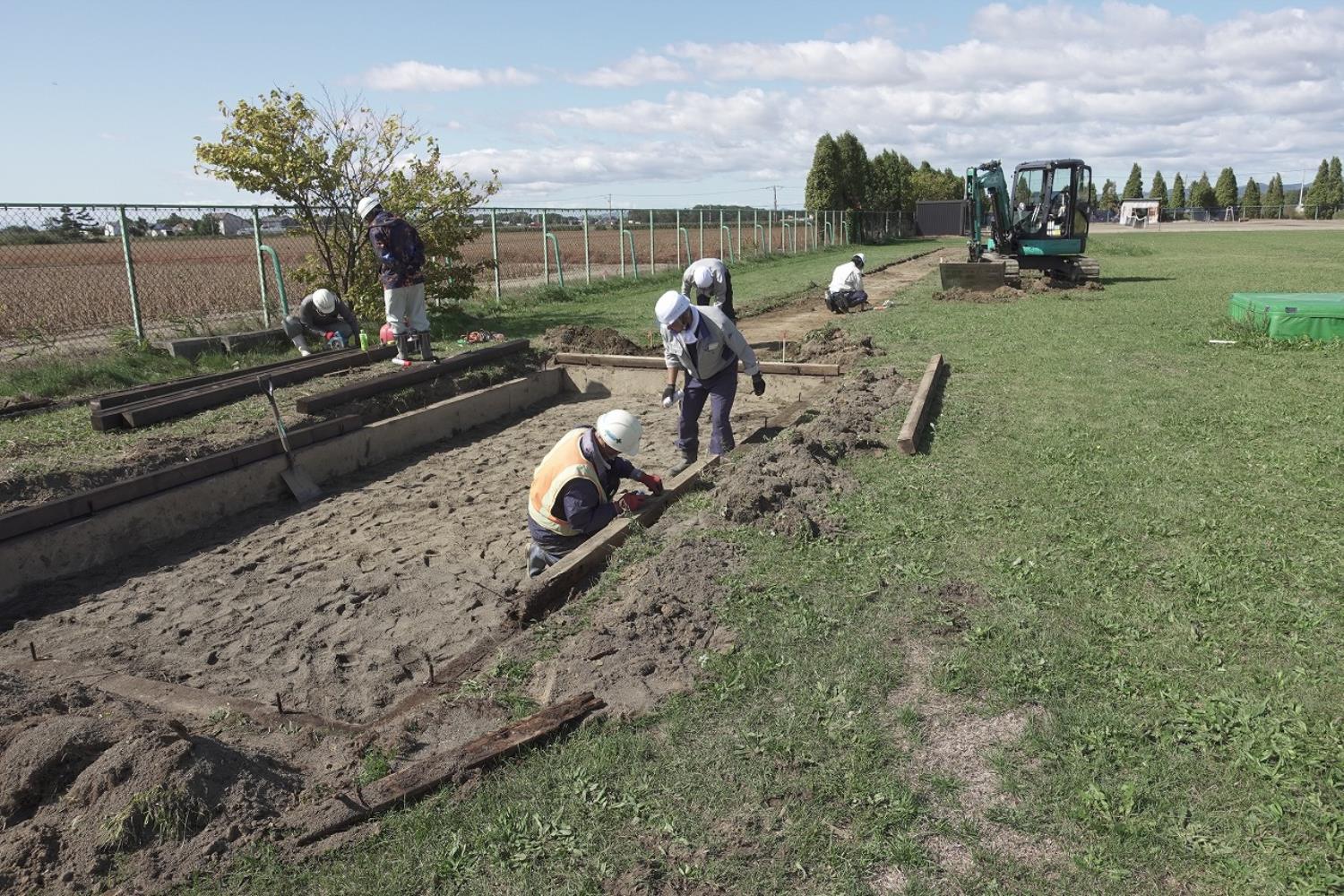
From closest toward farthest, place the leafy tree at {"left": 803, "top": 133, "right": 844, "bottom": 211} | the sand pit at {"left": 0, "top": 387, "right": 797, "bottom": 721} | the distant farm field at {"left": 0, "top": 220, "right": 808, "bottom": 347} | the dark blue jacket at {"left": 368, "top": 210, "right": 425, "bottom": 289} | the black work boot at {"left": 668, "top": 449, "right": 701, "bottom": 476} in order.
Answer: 1. the sand pit at {"left": 0, "top": 387, "right": 797, "bottom": 721}
2. the black work boot at {"left": 668, "top": 449, "right": 701, "bottom": 476}
3. the dark blue jacket at {"left": 368, "top": 210, "right": 425, "bottom": 289}
4. the distant farm field at {"left": 0, "top": 220, "right": 808, "bottom": 347}
5. the leafy tree at {"left": 803, "top": 133, "right": 844, "bottom": 211}

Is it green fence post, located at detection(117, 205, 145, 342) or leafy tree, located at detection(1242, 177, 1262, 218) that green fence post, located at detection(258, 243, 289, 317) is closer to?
green fence post, located at detection(117, 205, 145, 342)

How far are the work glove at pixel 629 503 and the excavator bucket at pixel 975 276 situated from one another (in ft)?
→ 45.0

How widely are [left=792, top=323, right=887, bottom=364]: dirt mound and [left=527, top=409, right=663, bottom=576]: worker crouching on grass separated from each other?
6.12 m

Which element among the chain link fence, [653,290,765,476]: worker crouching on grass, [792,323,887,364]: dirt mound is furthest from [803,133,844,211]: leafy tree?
[653,290,765,476]: worker crouching on grass

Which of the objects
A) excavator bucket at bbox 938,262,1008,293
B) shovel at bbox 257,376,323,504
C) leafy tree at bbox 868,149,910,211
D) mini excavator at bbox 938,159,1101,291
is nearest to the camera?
shovel at bbox 257,376,323,504

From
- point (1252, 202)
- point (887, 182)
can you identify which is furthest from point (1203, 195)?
point (887, 182)

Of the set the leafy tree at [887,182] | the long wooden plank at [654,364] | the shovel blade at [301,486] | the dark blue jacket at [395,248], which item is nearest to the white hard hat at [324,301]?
the dark blue jacket at [395,248]

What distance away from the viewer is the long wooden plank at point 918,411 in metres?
6.70

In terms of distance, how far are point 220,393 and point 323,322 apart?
3223 millimetres

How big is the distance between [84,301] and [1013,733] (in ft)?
49.7

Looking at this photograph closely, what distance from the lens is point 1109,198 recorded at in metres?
95.6

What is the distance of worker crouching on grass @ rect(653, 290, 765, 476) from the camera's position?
689cm

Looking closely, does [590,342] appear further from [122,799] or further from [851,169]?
[851,169]

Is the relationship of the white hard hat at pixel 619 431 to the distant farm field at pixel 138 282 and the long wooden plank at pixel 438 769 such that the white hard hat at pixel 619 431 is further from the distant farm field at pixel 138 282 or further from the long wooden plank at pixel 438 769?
the distant farm field at pixel 138 282
